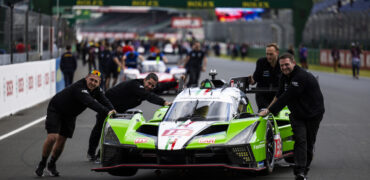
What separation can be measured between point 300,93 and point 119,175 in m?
2.33

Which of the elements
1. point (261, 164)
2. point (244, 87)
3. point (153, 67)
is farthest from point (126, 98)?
point (153, 67)

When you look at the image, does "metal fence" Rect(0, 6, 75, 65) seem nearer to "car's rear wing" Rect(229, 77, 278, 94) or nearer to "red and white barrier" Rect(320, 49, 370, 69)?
"car's rear wing" Rect(229, 77, 278, 94)

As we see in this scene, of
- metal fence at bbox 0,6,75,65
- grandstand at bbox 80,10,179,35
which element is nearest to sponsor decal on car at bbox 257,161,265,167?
metal fence at bbox 0,6,75,65

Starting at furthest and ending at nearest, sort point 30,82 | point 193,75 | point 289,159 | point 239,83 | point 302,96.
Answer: point 193,75
point 30,82
point 239,83
point 289,159
point 302,96

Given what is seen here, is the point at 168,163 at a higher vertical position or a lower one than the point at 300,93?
lower

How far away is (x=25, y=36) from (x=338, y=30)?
26.3m

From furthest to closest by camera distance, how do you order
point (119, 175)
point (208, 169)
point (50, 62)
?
point (50, 62), point (119, 175), point (208, 169)

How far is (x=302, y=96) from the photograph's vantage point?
9383 millimetres

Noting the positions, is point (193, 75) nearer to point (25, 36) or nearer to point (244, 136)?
point (25, 36)

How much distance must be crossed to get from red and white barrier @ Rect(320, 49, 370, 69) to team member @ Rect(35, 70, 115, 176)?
3200 cm

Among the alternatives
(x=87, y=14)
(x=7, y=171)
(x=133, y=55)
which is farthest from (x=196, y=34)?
(x=7, y=171)

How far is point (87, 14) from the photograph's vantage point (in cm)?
7181

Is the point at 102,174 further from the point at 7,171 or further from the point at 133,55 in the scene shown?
the point at 133,55

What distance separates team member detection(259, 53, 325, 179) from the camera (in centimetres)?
928
